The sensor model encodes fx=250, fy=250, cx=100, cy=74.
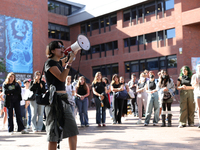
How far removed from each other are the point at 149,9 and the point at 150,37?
3564mm

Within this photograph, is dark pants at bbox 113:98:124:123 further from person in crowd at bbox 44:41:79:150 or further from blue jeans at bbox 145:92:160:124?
person in crowd at bbox 44:41:79:150

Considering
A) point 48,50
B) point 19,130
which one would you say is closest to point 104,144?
point 48,50

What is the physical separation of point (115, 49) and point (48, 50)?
105ft

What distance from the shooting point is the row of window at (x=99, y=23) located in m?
36.0

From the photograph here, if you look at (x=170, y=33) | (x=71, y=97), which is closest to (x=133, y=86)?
(x=71, y=97)

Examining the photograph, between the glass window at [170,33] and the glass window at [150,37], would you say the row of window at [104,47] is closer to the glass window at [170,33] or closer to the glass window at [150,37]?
the glass window at [150,37]

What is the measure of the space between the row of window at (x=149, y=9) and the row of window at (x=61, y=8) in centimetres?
1205

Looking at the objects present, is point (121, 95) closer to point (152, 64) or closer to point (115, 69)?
point (152, 64)

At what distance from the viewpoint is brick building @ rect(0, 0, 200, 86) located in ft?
94.3

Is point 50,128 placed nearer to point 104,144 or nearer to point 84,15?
point 104,144

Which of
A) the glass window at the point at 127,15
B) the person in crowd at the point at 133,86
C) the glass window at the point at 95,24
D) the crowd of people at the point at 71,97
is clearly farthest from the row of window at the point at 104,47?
the crowd of people at the point at 71,97

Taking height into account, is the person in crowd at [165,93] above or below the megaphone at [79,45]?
below

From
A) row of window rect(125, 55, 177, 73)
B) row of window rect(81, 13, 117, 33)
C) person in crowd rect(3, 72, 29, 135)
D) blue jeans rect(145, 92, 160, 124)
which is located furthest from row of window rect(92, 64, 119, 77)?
person in crowd rect(3, 72, 29, 135)

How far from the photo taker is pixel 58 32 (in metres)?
40.0
